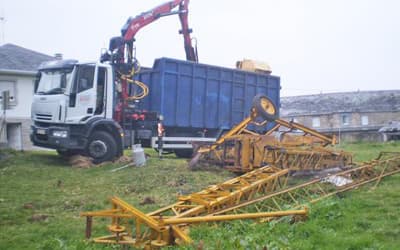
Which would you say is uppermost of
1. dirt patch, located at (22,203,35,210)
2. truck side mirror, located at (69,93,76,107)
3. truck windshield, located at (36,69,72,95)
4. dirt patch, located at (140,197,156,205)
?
truck windshield, located at (36,69,72,95)

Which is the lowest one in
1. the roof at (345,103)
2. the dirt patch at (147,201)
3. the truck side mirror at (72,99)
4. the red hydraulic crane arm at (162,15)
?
the dirt patch at (147,201)

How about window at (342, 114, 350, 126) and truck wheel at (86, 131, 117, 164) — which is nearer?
truck wheel at (86, 131, 117, 164)

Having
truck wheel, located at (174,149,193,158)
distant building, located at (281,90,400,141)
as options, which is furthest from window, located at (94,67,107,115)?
distant building, located at (281,90,400,141)

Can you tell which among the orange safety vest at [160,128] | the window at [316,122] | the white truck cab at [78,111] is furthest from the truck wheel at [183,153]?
the window at [316,122]

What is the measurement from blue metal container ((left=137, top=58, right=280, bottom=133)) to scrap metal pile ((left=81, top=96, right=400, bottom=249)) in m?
3.60

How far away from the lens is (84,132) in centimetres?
1376

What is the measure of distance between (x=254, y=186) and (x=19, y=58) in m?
19.5

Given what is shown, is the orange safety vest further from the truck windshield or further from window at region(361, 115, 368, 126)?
window at region(361, 115, 368, 126)

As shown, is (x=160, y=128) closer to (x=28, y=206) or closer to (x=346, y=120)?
(x=28, y=206)

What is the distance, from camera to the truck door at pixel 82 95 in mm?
13711

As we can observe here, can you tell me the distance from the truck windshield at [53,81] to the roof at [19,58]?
28.9ft

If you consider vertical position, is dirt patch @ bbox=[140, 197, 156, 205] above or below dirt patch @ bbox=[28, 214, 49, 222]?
above

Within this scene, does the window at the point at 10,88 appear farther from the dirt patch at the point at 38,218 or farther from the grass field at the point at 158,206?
the dirt patch at the point at 38,218

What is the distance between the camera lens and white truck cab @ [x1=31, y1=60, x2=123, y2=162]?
1369 centimetres
